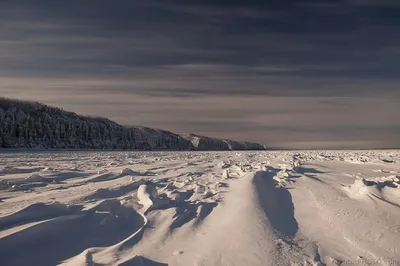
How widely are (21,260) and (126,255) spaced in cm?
78

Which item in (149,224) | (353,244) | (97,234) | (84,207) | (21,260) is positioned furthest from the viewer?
(84,207)

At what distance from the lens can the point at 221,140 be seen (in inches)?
3900

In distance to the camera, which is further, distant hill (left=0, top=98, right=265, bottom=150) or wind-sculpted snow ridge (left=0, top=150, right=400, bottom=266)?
distant hill (left=0, top=98, right=265, bottom=150)

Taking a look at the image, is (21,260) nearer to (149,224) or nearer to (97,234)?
(97,234)

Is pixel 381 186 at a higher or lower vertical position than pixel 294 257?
higher

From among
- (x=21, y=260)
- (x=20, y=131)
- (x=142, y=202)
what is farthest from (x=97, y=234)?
(x=20, y=131)

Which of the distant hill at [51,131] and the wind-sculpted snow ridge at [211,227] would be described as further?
the distant hill at [51,131]

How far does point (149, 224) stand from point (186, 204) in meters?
0.96

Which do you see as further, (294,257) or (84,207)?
(84,207)

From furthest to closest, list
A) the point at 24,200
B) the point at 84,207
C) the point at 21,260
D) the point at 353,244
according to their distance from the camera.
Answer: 1. the point at 24,200
2. the point at 84,207
3. the point at 353,244
4. the point at 21,260

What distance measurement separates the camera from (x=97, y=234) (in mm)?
3678

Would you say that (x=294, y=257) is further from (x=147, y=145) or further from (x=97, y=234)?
(x=147, y=145)

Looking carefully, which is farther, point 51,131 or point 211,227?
point 51,131

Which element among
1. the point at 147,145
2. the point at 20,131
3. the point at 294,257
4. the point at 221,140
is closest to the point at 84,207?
the point at 294,257
